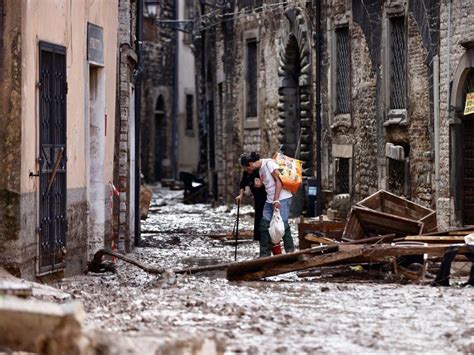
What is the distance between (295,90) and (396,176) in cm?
685

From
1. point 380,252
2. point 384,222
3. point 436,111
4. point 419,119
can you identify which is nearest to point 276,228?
point 384,222

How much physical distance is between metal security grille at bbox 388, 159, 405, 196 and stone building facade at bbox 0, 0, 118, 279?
706 cm

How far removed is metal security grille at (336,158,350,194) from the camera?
26844 mm

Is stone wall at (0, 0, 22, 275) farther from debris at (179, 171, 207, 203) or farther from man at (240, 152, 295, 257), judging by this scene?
debris at (179, 171, 207, 203)

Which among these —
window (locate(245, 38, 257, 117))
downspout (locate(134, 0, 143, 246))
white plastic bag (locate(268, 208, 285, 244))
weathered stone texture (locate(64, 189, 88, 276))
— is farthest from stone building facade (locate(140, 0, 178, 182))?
weathered stone texture (locate(64, 189, 88, 276))

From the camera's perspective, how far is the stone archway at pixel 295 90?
93.7 ft

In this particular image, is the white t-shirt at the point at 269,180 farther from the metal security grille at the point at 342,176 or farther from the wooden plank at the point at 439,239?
the metal security grille at the point at 342,176

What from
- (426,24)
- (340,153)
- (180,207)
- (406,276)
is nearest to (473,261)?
(406,276)

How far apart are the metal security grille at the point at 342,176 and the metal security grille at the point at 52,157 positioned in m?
12.6

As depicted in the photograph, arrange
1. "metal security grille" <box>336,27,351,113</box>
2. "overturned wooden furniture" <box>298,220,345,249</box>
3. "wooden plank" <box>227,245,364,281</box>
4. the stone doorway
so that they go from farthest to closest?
1. "metal security grille" <box>336,27,351,113</box>
2. the stone doorway
3. "overturned wooden furniture" <box>298,220,345,249</box>
4. "wooden plank" <box>227,245,364,281</box>

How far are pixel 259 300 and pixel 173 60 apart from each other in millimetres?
38503

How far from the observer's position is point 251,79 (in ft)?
107

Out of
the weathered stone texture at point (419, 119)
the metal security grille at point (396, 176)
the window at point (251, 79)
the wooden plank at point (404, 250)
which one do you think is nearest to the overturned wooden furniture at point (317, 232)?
the wooden plank at point (404, 250)

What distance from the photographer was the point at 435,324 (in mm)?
10672
